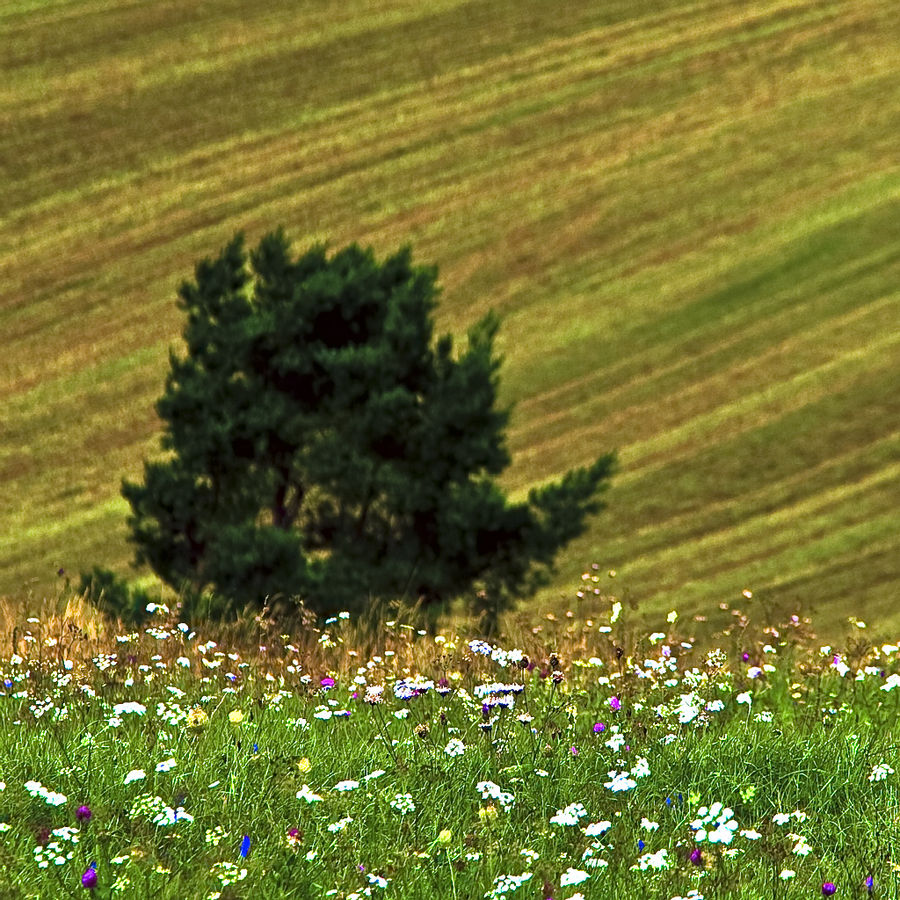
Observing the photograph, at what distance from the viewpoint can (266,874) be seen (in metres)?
3.68

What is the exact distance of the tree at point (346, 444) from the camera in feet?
36.1

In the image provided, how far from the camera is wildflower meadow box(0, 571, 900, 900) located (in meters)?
3.71

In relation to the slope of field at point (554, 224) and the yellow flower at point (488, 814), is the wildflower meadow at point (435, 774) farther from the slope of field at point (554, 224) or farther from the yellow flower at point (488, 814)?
the slope of field at point (554, 224)

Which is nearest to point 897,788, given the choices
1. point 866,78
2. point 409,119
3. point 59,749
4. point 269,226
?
point 59,749

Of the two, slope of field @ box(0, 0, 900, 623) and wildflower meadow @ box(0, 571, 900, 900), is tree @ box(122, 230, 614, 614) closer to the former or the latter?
wildflower meadow @ box(0, 571, 900, 900)

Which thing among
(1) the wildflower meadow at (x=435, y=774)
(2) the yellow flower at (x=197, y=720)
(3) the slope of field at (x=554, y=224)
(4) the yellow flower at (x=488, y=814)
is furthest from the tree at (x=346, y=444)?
(3) the slope of field at (x=554, y=224)

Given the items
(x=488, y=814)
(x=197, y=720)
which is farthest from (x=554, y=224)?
(x=488, y=814)

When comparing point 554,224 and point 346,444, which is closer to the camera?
point 346,444

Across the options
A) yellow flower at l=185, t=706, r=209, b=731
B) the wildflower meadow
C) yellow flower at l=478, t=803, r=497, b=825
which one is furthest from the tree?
yellow flower at l=478, t=803, r=497, b=825

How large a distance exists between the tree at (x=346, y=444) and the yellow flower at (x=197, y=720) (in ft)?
20.4

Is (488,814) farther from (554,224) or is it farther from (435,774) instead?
(554,224)

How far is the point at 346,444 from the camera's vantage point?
36.3 feet

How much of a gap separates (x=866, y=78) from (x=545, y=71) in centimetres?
721

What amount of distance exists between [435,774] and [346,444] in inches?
270
